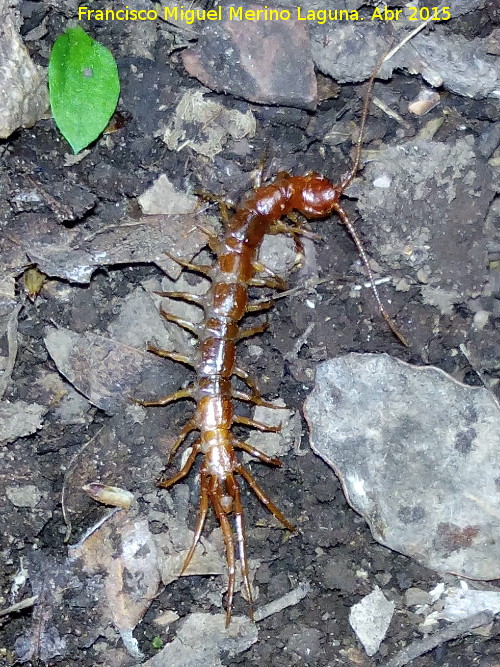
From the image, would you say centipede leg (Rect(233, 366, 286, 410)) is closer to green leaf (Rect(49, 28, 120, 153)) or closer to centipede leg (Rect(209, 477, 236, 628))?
centipede leg (Rect(209, 477, 236, 628))

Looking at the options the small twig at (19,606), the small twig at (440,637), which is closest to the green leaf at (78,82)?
the small twig at (19,606)

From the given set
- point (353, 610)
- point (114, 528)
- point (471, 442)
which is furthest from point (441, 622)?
point (114, 528)

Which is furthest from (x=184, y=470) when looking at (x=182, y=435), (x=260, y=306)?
(x=260, y=306)

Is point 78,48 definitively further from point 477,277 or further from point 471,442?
point 471,442

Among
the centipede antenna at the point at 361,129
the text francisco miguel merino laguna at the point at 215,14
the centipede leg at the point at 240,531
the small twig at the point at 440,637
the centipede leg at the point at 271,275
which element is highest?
the text francisco miguel merino laguna at the point at 215,14

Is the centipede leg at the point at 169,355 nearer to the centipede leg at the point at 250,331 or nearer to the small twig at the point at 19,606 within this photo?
the centipede leg at the point at 250,331
